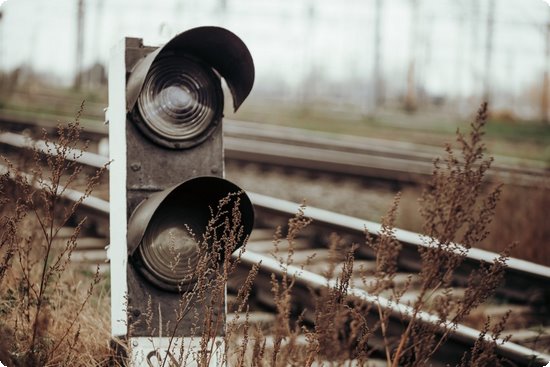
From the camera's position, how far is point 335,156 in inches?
495

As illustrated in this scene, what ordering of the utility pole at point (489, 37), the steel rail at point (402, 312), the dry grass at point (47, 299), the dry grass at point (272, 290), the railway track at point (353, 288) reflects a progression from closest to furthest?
the dry grass at point (272, 290) → the dry grass at point (47, 299) → the steel rail at point (402, 312) → the railway track at point (353, 288) → the utility pole at point (489, 37)

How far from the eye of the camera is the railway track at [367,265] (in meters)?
4.28

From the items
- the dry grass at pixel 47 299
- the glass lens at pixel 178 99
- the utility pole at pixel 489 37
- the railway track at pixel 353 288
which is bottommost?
the railway track at pixel 353 288

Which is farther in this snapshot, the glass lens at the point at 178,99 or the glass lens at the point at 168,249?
the glass lens at the point at 178,99

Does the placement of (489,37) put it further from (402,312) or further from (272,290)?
(272,290)

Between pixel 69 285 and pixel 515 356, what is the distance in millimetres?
2435

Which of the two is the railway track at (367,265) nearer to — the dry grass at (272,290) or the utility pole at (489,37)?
the dry grass at (272,290)

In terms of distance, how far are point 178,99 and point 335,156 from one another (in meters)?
9.45

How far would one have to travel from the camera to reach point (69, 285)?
13.9 feet

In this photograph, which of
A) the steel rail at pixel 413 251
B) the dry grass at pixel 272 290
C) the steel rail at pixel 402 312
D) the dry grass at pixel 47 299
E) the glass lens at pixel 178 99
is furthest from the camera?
the steel rail at pixel 413 251

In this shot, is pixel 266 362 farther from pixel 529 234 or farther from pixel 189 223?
pixel 529 234

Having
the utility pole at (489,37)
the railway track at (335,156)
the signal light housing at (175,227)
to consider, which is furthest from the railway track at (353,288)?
the utility pole at (489,37)

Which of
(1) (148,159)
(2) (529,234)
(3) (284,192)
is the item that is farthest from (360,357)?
(3) (284,192)

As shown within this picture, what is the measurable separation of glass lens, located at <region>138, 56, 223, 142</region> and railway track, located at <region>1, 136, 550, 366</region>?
940 millimetres
